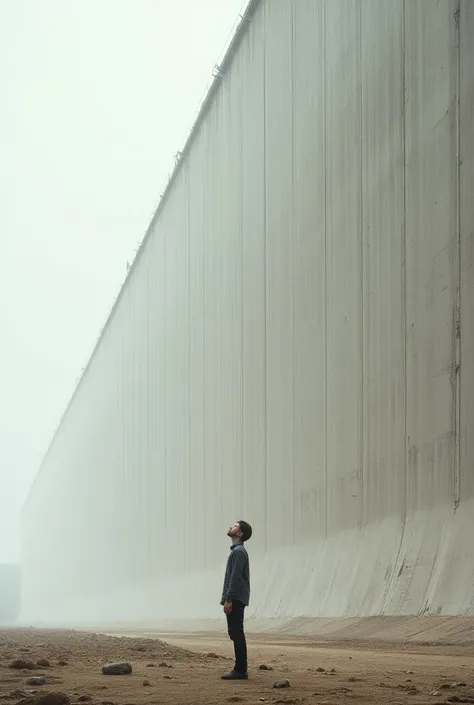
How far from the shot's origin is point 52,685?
8812 mm

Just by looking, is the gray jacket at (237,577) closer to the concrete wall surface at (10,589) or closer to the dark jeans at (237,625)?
the dark jeans at (237,625)

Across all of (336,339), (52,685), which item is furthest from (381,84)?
(52,685)

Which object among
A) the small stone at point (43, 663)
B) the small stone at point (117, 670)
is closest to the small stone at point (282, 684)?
the small stone at point (117, 670)

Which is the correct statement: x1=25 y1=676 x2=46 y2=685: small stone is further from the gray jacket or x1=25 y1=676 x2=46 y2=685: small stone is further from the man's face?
the man's face

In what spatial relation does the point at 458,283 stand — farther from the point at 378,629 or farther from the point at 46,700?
the point at 46,700

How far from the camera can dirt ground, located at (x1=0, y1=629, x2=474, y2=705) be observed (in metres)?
7.45

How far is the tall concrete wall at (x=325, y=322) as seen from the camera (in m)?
15.3

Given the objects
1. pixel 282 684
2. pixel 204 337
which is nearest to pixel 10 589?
pixel 204 337

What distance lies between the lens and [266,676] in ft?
30.7

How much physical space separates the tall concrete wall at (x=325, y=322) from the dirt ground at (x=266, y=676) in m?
2.10

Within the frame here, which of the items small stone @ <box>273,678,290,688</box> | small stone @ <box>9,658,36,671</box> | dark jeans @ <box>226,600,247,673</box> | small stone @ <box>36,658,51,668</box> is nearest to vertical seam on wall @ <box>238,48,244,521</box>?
small stone @ <box>36,658,51,668</box>

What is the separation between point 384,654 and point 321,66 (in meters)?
13.0

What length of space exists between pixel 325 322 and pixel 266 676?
12.2 metres

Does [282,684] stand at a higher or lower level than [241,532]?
lower
